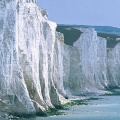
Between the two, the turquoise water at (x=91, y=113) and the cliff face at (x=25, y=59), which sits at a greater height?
the cliff face at (x=25, y=59)

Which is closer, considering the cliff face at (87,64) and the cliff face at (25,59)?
the cliff face at (25,59)

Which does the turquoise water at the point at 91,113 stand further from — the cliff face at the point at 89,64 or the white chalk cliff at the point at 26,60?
the cliff face at the point at 89,64

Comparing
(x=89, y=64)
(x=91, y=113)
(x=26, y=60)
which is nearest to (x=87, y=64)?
(x=89, y=64)

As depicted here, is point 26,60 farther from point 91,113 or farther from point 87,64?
point 87,64

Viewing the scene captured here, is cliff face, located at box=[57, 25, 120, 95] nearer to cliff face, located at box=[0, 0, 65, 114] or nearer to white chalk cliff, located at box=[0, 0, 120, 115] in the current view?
white chalk cliff, located at box=[0, 0, 120, 115]

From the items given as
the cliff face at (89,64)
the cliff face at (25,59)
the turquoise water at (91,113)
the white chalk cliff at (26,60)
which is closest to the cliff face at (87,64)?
the cliff face at (89,64)

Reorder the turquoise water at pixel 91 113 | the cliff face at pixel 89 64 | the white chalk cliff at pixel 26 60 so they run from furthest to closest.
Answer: the cliff face at pixel 89 64
the turquoise water at pixel 91 113
the white chalk cliff at pixel 26 60

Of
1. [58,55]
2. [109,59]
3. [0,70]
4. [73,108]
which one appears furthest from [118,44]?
[0,70]

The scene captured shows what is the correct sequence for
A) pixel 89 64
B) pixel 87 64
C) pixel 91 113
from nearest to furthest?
pixel 91 113, pixel 87 64, pixel 89 64

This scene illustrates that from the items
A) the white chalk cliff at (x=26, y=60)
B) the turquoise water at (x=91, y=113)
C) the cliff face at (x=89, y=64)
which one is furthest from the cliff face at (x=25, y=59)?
the cliff face at (x=89, y=64)

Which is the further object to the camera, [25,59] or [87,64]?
[87,64]

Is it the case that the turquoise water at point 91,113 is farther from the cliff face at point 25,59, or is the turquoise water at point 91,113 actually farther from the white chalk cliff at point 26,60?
the cliff face at point 25,59

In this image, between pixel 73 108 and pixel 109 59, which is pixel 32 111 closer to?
pixel 73 108

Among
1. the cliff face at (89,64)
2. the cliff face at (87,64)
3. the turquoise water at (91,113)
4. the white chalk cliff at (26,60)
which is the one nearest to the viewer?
the white chalk cliff at (26,60)
